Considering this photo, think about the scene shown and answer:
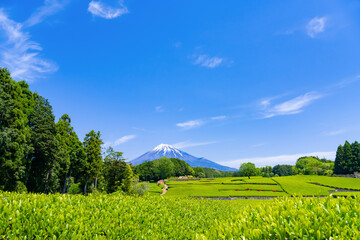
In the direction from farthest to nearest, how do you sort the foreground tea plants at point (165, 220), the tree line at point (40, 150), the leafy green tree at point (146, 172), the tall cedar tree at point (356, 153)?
the leafy green tree at point (146, 172) < the tall cedar tree at point (356, 153) < the tree line at point (40, 150) < the foreground tea plants at point (165, 220)

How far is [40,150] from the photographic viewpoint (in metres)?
28.4

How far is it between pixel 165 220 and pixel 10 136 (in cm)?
2309

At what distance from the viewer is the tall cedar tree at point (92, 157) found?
3716cm

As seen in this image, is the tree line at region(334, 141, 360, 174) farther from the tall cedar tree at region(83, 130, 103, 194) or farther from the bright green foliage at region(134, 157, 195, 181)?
the tall cedar tree at region(83, 130, 103, 194)

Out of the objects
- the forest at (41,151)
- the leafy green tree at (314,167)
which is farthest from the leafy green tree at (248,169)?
the forest at (41,151)

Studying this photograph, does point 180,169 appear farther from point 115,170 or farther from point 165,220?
point 165,220

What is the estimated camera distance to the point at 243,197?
142 feet

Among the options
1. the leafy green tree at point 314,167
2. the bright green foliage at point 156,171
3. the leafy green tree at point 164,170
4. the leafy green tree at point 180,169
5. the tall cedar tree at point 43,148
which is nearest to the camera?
the tall cedar tree at point 43,148

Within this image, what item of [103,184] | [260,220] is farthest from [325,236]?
[103,184]

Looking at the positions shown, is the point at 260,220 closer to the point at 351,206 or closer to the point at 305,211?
the point at 305,211

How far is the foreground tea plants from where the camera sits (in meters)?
3.19

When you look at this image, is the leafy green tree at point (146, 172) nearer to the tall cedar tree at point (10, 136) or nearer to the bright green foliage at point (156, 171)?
the bright green foliage at point (156, 171)

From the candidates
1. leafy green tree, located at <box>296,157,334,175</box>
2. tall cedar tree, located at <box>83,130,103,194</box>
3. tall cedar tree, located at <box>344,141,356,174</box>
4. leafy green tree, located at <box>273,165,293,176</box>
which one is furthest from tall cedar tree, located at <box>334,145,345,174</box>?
tall cedar tree, located at <box>83,130,103,194</box>

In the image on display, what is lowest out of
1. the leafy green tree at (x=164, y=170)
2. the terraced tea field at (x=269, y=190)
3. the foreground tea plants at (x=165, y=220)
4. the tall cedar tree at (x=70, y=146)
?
the terraced tea field at (x=269, y=190)
